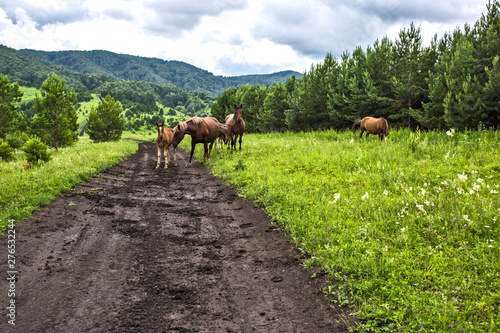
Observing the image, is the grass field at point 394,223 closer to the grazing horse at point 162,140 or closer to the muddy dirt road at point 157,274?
the muddy dirt road at point 157,274

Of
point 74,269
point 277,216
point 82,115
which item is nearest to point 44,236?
point 74,269

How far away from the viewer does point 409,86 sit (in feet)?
86.8

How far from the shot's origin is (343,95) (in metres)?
29.7

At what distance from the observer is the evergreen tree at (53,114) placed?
39.9 metres

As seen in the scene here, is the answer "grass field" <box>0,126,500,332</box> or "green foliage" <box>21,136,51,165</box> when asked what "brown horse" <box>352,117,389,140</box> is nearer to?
"grass field" <box>0,126,500,332</box>

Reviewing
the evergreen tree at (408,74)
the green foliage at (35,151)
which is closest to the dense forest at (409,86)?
the evergreen tree at (408,74)

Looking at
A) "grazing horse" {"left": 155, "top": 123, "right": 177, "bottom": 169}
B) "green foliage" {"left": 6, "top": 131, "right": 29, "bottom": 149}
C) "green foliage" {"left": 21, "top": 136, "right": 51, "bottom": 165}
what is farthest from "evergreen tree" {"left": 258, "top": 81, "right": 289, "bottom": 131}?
"green foliage" {"left": 6, "top": 131, "right": 29, "bottom": 149}

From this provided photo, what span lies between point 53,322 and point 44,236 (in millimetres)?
3016

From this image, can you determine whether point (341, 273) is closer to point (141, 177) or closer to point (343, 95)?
point (141, 177)

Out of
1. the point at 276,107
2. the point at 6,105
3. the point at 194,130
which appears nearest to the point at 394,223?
the point at 194,130

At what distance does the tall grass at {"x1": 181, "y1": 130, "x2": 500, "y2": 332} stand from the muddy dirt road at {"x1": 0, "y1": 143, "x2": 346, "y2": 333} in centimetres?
54

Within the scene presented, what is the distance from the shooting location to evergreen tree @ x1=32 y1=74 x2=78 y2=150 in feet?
131

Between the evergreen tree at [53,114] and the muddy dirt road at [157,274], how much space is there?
133ft

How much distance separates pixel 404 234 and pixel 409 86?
26.1 m
